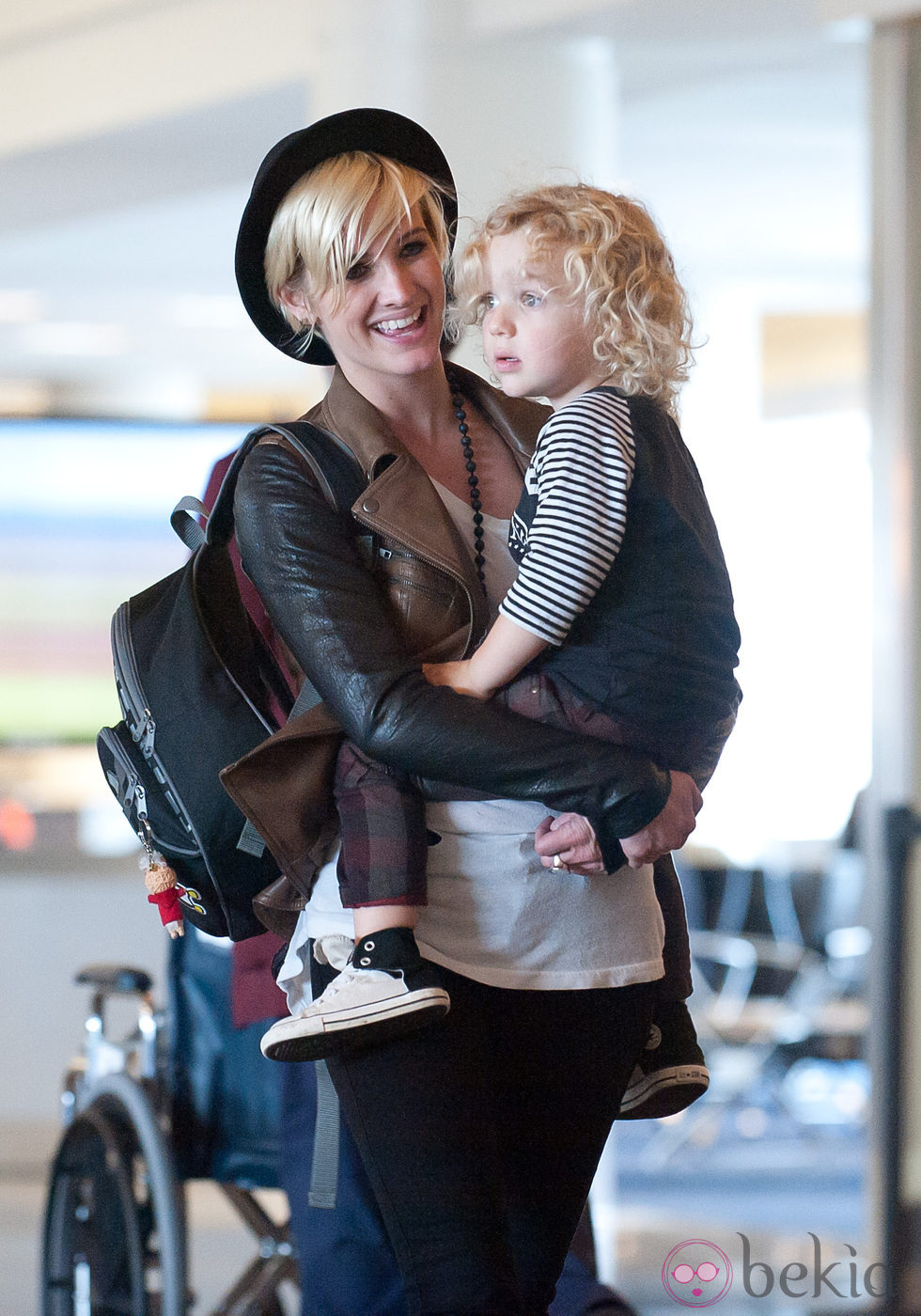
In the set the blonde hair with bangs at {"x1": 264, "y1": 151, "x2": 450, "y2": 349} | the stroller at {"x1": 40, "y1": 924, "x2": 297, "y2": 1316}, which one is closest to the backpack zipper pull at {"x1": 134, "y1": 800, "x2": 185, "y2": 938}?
the blonde hair with bangs at {"x1": 264, "y1": 151, "x2": 450, "y2": 349}

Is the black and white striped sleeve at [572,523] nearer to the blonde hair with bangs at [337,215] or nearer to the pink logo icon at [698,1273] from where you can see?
the blonde hair with bangs at [337,215]

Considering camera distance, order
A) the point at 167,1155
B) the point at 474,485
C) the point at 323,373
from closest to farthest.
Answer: the point at 474,485 → the point at 167,1155 → the point at 323,373

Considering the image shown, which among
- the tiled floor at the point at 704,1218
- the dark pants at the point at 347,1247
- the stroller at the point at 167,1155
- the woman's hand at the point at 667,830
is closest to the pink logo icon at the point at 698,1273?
the tiled floor at the point at 704,1218

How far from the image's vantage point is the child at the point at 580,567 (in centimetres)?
110

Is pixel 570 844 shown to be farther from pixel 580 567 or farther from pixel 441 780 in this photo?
pixel 580 567

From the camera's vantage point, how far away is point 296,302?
1.28 meters

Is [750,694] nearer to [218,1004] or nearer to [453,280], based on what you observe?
[218,1004]

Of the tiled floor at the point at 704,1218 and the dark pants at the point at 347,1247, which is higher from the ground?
the dark pants at the point at 347,1247

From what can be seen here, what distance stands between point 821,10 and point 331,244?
7.51 feet

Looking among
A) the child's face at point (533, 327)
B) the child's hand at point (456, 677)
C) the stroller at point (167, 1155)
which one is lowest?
the stroller at point (167, 1155)

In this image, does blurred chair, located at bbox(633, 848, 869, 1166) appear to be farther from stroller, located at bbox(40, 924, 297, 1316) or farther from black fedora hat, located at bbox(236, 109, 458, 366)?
black fedora hat, located at bbox(236, 109, 458, 366)

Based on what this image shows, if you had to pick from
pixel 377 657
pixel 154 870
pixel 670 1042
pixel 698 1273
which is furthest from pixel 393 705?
pixel 698 1273

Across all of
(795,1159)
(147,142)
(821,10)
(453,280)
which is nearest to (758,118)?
(821,10)

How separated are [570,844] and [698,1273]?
2484 mm
